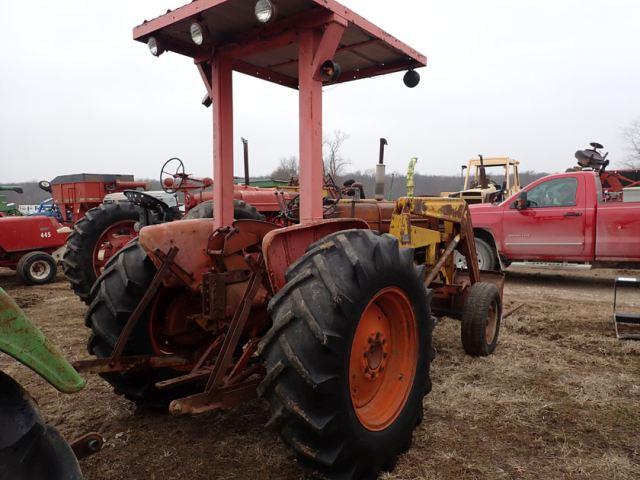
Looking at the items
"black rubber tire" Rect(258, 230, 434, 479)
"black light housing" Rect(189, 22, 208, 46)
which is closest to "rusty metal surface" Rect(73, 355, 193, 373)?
"black rubber tire" Rect(258, 230, 434, 479)

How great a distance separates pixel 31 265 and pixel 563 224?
30.7ft

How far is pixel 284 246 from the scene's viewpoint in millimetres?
2420

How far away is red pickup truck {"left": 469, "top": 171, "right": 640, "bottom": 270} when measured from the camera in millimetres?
7648

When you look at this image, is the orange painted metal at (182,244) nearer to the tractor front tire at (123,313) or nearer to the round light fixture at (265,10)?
the tractor front tire at (123,313)

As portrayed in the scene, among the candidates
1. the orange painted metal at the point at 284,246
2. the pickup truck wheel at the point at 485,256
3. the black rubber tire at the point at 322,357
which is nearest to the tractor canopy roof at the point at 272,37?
the orange painted metal at the point at 284,246

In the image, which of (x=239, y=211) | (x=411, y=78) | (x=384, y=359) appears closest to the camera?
(x=384, y=359)

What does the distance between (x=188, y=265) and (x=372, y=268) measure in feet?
3.72

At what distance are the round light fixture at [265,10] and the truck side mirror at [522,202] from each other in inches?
290

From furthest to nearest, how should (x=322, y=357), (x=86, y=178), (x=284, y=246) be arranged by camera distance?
(x=86, y=178)
(x=284, y=246)
(x=322, y=357)

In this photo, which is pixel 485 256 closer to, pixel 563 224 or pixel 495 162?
pixel 563 224

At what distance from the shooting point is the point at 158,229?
277 centimetres

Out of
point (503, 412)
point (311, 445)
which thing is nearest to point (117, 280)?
point (311, 445)

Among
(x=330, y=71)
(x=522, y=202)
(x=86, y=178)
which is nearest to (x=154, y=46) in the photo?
(x=330, y=71)

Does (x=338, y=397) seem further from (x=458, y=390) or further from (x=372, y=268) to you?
(x=458, y=390)
